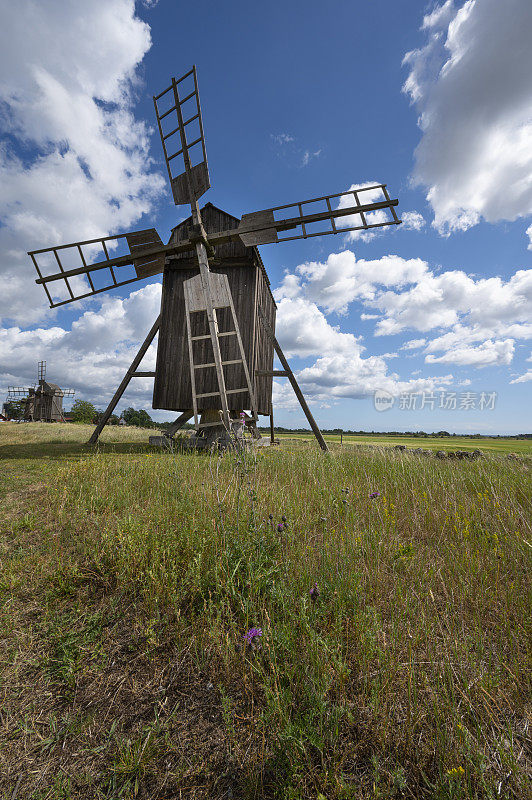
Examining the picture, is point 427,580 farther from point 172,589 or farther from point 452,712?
point 172,589

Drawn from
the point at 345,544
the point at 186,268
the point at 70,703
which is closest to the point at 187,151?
the point at 186,268

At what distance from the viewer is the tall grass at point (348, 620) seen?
4.68ft

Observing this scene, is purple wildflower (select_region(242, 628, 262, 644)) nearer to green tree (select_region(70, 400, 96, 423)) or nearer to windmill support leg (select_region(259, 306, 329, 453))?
windmill support leg (select_region(259, 306, 329, 453))

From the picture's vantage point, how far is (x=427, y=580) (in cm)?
271

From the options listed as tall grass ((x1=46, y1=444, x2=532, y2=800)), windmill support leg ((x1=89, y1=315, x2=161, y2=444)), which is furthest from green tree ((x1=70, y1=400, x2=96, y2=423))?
tall grass ((x1=46, y1=444, x2=532, y2=800))

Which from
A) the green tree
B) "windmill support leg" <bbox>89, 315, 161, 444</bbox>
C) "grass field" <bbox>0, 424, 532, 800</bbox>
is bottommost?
"grass field" <bbox>0, 424, 532, 800</bbox>

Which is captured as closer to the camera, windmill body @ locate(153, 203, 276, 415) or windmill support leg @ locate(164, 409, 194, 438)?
windmill body @ locate(153, 203, 276, 415)

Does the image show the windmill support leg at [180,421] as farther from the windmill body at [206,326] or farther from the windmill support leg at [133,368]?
the windmill support leg at [133,368]

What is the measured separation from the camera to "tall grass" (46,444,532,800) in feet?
4.68

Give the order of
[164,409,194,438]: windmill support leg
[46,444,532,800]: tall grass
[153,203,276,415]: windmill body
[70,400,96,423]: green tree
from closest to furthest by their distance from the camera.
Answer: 1. [46,444,532,800]: tall grass
2. [153,203,276,415]: windmill body
3. [164,409,194,438]: windmill support leg
4. [70,400,96,423]: green tree

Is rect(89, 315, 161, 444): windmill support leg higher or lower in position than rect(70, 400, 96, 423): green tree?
lower

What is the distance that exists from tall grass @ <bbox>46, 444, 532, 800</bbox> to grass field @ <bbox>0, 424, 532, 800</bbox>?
0.05 ft

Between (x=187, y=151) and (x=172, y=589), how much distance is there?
500 inches

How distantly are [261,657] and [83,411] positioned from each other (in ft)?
207
